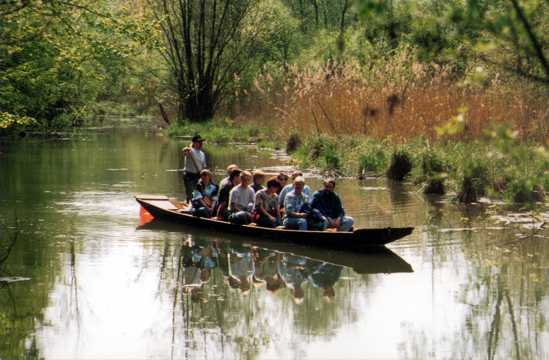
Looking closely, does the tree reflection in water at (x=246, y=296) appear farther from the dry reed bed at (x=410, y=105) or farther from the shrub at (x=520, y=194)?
the dry reed bed at (x=410, y=105)

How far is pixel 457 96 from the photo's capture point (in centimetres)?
2195

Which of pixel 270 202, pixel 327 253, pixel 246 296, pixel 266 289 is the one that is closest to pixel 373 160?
pixel 270 202

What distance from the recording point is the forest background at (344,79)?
15.6 feet

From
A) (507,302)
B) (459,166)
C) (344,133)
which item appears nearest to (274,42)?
(344,133)

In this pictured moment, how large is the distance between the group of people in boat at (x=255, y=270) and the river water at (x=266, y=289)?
25mm

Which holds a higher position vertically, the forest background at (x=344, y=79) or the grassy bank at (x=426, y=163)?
the forest background at (x=344, y=79)

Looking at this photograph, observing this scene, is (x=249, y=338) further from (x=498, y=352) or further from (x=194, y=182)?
(x=194, y=182)

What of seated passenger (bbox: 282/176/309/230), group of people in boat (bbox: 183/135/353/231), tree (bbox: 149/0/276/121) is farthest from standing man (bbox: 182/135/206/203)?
tree (bbox: 149/0/276/121)

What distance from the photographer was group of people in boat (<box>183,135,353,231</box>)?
14.2 metres

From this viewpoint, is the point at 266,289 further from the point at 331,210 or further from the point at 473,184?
the point at 473,184

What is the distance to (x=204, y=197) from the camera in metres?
16.3

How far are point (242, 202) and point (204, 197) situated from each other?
130cm

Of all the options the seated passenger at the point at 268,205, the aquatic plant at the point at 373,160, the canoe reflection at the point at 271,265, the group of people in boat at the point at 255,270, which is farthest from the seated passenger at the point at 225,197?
the aquatic plant at the point at 373,160

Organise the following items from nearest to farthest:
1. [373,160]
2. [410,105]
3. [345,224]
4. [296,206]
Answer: [345,224], [296,206], [410,105], [373,160]
